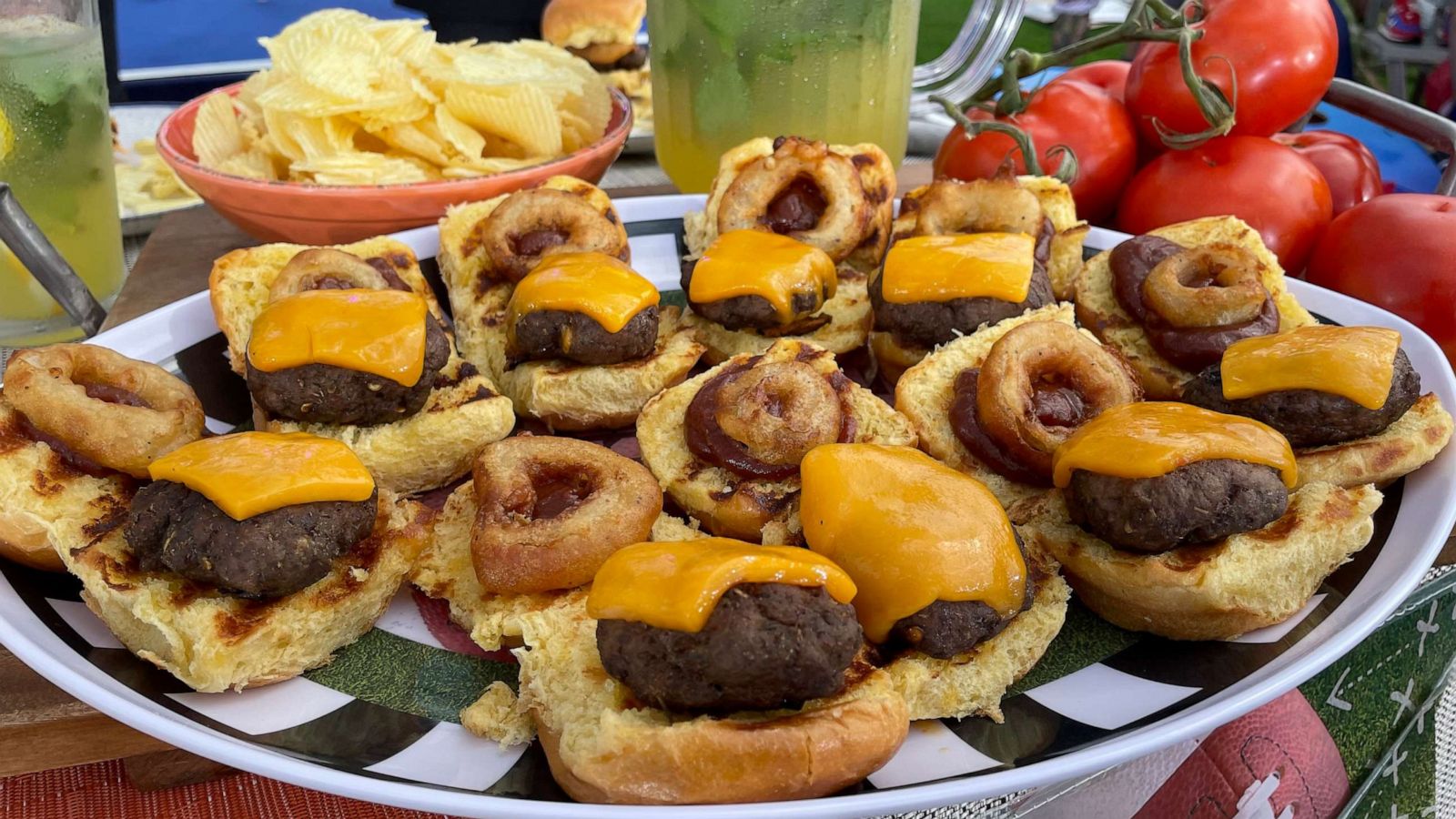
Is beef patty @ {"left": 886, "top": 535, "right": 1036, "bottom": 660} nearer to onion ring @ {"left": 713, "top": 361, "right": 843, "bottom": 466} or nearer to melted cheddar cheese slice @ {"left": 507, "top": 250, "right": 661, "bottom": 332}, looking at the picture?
onion ring @ {"left": 713, "top": 361, "right": 843, "bottom": 466}

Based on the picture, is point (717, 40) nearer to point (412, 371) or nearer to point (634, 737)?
point (412, 371)

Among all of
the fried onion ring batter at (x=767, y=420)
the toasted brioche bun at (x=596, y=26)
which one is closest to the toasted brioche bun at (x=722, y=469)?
the fried onion ring batter at (x=767, y=420)

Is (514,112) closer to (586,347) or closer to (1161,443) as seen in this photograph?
(586,347)

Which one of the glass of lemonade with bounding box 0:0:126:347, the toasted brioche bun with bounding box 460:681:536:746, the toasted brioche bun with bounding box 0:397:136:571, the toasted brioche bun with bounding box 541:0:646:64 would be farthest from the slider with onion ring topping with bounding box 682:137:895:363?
the toasted brioche bun with bounding box 541:0:646:64

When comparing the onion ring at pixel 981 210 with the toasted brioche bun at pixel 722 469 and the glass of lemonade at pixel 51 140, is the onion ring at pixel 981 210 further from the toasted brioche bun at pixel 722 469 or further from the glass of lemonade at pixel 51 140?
the glass of lemonade at pixel 51 140

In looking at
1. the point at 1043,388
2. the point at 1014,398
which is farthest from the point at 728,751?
the point at 1043,388
